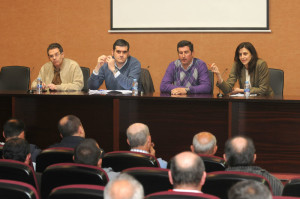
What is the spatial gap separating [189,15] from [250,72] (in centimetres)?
190

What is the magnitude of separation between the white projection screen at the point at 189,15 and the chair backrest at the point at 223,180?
478 cm

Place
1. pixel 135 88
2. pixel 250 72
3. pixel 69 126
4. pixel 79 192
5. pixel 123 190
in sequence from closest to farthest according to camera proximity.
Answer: pixel 123 190 → pixel 79 192 → pixel 69 126 → pixel 135 88 → pixel 250 72

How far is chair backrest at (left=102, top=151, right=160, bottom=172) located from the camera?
9.22 ft

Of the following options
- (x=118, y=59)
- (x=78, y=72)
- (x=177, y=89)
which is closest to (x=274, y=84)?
(x=177, y=89)

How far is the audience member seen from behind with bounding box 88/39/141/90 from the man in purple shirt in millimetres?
393

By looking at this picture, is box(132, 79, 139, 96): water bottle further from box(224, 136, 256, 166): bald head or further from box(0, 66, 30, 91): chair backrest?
box(224, 136, 256, 166): bald head

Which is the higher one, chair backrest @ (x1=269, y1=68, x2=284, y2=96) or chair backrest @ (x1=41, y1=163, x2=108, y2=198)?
chair backrest @ (x1=269, y1=68, x2=284, y2=96)

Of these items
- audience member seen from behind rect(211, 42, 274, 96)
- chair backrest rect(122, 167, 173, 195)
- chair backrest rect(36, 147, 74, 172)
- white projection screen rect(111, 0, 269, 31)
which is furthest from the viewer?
white projection screen rect(111, 0, 269, 31)

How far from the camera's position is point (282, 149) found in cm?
446

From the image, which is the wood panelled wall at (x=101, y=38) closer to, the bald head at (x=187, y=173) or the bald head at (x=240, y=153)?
the bald head at (x=240, y=153)

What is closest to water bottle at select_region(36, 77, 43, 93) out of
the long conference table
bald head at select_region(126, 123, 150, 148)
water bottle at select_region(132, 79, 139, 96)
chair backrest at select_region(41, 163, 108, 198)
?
the long conference table

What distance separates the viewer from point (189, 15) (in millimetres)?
6914

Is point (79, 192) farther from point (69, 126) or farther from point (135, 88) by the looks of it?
point (135, 88)

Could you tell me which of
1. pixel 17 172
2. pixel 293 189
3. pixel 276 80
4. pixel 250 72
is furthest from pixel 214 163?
pixel 276 80
